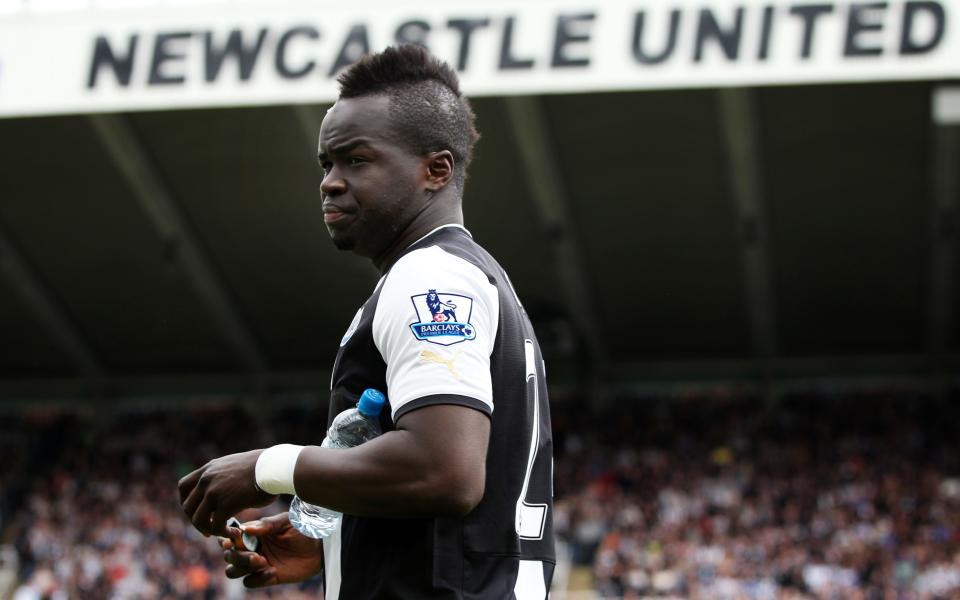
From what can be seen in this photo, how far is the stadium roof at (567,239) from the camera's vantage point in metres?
17.3

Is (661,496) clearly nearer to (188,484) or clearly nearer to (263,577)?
(263,577)

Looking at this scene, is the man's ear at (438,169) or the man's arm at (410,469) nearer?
the man's arm at (410,469)

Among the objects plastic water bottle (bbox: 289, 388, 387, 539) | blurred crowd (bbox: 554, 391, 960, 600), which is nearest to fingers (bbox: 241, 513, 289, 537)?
plastic water bottle (bbox: 289, 388, 387, 539)

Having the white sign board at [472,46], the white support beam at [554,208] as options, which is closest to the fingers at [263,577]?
the white sign board at [472,46]

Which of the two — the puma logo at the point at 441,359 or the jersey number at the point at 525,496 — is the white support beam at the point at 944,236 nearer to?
the jersey number at the point at 525,496

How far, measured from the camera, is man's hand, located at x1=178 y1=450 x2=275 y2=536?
7.49 ft

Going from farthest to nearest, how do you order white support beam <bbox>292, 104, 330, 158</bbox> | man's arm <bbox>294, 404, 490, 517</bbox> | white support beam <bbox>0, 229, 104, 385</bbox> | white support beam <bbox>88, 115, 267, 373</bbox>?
1. white support beam <bbox>0, 229, 104, 385</bbox>
2. white support beam <bbox>88, 115, 267, 373</bbox>
3. white support beam <bbox>292, 104, 330, 158</bbox>
4. man's arm <bbox>294, 404, 490, 517</bbox>

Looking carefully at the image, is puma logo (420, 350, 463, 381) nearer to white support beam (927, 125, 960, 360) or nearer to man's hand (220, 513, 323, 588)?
man's hand (220, 513, 323, 588)

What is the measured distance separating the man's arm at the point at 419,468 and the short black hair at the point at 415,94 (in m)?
0.57

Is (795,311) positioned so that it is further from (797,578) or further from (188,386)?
(188,386)

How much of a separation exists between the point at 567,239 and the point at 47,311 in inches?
Answer: 358

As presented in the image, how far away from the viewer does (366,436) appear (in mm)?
2334

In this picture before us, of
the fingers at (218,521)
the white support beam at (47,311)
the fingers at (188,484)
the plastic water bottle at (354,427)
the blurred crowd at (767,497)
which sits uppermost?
the white support beam at (47,311)

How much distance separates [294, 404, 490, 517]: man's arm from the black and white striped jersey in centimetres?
3
